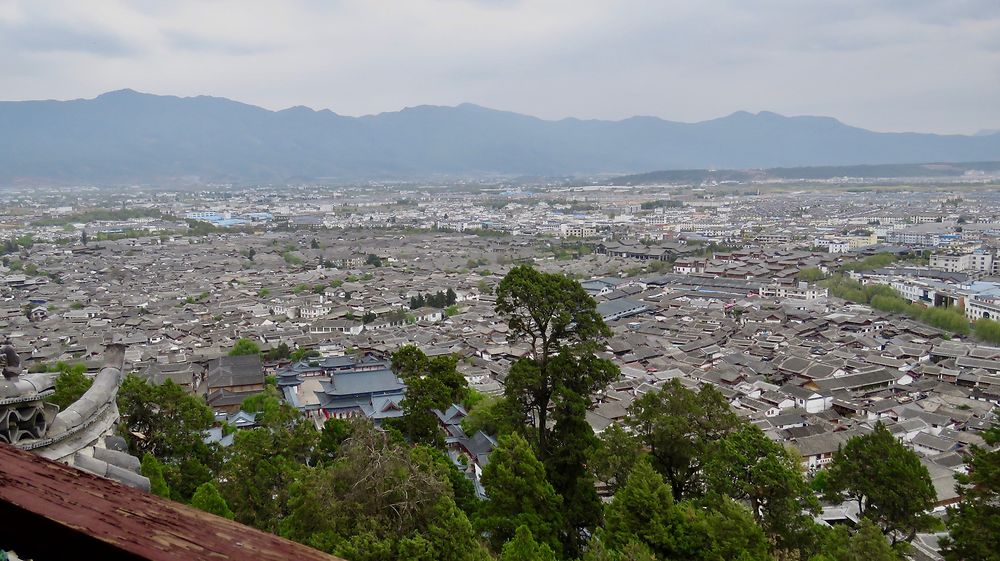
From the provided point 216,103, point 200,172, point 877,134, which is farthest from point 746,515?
point 877,134

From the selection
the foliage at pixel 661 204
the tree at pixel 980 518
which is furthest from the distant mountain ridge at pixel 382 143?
the tree at pixel 980 518

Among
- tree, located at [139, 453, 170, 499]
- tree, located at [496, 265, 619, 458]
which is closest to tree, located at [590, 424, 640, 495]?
tree, located at [496, 265, 619, 458]

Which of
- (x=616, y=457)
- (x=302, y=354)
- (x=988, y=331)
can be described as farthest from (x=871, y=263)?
(x=616, y=457)

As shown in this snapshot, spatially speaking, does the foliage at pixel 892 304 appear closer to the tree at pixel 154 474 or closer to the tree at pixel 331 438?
the tree at pixel 331 438

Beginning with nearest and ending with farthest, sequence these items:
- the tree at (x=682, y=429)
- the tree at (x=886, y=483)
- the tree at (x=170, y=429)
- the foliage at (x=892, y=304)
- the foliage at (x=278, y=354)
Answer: the tree at (x=886, y=483) → the tree at (x=682, y=429) → the tree at (x=170, y=429) → the foliage at (x=278, y=354) → the foliage at (x=892, y=304)

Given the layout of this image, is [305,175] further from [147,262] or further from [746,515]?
[746,515]

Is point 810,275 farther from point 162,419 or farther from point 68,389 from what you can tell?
point 68,389
